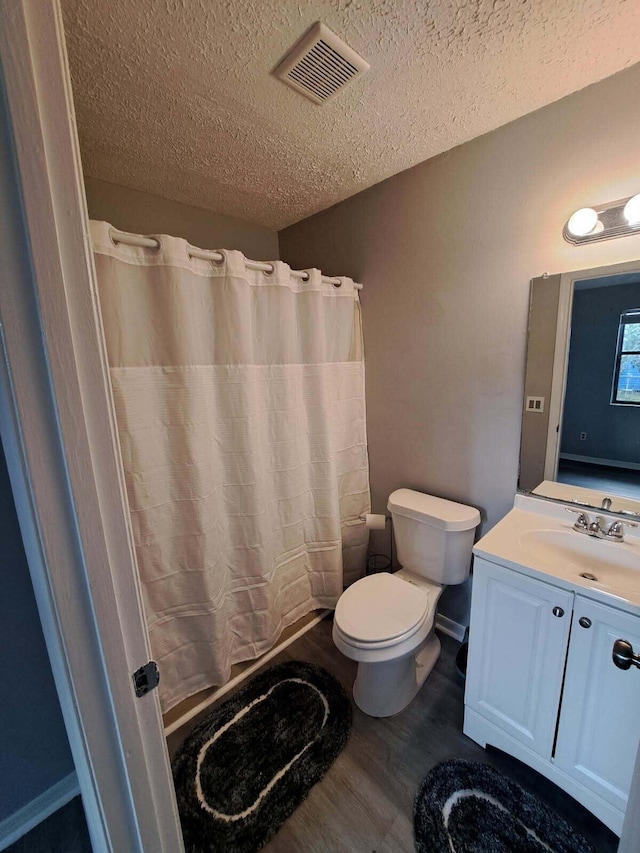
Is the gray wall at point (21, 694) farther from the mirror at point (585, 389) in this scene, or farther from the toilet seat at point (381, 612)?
the mirror at point (585, 389)

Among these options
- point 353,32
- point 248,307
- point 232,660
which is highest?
point 353,32

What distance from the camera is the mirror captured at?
4.22ft

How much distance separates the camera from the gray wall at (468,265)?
1.23m

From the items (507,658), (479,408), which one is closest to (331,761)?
(507,658)

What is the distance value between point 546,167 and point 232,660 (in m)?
2.46

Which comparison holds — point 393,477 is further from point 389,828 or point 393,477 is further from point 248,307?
point 389,828

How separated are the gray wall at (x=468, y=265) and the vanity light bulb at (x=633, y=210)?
0.20 feet

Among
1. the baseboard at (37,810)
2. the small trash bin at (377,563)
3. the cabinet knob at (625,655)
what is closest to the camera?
the cabinet knob at (625,655)

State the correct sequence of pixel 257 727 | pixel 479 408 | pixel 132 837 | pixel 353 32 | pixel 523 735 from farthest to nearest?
pixel 479 408 → pixel 257 727 → pixel 523 735 → pixel 353 32 → pixel 132 837

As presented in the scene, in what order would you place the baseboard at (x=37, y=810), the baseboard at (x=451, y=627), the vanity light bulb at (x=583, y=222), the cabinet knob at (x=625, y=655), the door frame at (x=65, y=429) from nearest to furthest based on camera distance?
the door frame at (x=65, y=429)
the cabinet knob at (x=625, y=655)
the baseboard at (x=37, y=810)
the vanity light bulb at (x=583, y=222)
the baseboard at (x=451, y=627)

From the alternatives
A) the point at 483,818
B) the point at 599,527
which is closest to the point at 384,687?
the point at 483,818

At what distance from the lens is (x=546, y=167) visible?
1.31 m

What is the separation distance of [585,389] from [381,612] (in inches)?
47.7

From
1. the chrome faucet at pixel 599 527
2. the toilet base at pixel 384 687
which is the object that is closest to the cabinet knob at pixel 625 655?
the chrome faucet at pixel 599 527
